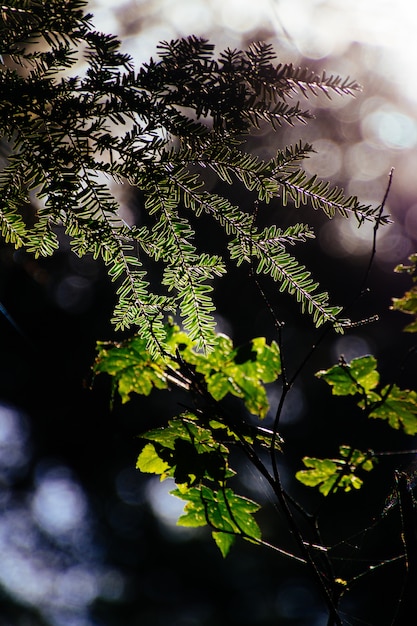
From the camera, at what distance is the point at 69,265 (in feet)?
16.1

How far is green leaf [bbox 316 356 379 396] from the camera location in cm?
90

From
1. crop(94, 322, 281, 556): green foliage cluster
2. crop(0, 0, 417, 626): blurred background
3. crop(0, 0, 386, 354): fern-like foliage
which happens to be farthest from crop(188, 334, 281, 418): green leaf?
crop(0, 0, 417, 626): blurred background

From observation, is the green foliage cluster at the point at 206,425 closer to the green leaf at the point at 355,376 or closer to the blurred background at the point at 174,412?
the green leaf at the point at 355,376

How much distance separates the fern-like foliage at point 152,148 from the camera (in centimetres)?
77

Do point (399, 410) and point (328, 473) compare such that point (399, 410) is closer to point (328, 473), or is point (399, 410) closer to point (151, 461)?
point (328, 473)

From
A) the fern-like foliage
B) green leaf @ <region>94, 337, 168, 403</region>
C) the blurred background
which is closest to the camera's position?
the fern-like foliage

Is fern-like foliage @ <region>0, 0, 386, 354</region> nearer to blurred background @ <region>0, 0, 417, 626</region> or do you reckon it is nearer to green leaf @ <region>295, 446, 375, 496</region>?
green leaf @ <region>295, 446, 375, 496</region>

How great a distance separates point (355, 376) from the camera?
0.90 meters

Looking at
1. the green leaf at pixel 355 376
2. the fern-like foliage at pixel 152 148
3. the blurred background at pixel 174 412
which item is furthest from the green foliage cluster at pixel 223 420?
the blurred background at pixel 174 412

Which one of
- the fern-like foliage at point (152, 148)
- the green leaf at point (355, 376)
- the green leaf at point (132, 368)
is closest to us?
the fern-like foliage at point (152, 148)

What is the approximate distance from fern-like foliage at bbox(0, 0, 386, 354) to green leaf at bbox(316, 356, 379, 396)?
14cm

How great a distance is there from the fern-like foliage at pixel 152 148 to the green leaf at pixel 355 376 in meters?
0.14

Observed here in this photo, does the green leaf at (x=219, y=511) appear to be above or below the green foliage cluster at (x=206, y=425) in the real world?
below

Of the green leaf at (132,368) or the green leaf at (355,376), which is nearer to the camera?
the green leaf at (355,376)
